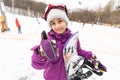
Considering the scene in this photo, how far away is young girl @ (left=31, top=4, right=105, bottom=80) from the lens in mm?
1498

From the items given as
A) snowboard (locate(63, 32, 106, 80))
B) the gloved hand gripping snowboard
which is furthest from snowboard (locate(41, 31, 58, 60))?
snowboard (locate(63, 32, 106, 80))

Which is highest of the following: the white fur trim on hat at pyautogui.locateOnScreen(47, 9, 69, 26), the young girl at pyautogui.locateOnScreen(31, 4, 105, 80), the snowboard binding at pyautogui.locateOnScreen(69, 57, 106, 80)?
the white fur trim on hat at pyautogui.locateOnScreen(47, 9, 69, 26)

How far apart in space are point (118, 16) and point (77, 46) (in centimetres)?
3904

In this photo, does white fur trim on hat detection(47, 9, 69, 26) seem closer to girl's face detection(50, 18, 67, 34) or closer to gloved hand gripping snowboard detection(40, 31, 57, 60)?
girl's face detection(50, 18, 67, 34)

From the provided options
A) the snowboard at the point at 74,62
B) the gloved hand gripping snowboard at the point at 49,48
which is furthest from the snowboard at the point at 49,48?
the snowboard at the point at 74,62

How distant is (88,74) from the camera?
1.72 metres

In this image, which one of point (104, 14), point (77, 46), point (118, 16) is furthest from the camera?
point (104, 14)

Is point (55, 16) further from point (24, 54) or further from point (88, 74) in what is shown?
point (24, 54)

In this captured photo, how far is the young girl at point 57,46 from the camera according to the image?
150 cm

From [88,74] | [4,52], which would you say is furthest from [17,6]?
[88,74]

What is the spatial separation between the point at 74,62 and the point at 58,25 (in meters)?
0.31

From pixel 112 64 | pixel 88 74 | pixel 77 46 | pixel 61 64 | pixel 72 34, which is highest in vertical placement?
pixel 72 34

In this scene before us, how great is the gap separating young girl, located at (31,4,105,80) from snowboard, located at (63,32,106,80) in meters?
0.04

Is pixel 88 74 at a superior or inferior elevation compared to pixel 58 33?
inferior
